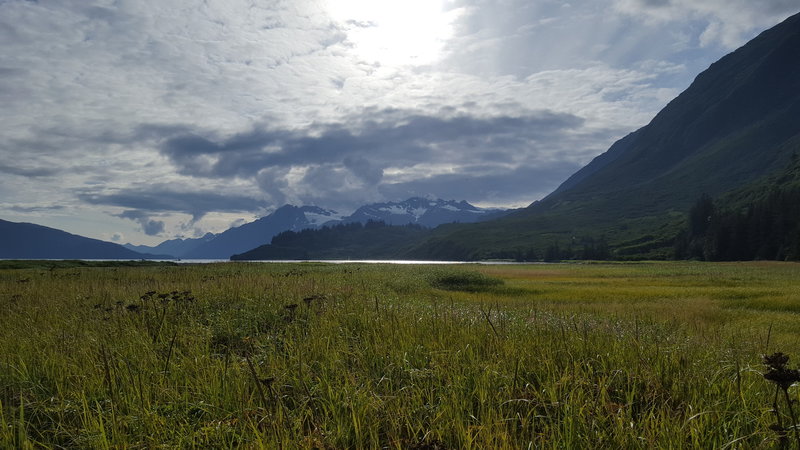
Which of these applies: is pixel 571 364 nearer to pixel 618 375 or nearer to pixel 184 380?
pixel 618 375

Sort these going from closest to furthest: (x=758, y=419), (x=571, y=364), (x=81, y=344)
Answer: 1. (x=758, y=419)
2. (x=571, y=364)
3. (x=81, y=344)

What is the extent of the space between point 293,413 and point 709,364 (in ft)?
22.7

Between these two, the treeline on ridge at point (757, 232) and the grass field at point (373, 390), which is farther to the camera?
the treeline on ridge at point (757, 232)

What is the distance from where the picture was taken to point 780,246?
10556 cm

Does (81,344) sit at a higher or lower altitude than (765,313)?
higher

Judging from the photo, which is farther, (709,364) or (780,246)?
(780,246)

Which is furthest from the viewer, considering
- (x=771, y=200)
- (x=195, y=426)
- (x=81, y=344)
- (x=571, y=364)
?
(x=771, y=200)

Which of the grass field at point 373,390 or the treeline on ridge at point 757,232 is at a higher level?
the treeline on ridge at point 757,232

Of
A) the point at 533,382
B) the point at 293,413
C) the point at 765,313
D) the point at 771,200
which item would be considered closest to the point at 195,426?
the point at 293,413

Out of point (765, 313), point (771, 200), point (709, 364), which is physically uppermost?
point (771, 200)

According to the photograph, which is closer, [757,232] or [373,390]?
[373,390]

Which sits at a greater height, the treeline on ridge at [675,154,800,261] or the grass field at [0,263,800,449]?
the treeline on ridge at [675,154,800,261]

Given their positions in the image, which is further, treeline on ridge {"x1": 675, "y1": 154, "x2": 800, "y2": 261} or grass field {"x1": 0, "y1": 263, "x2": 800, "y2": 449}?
treeline on ridge {"x1": 675, "y1": 154, "x2": 800, "y2": 261}

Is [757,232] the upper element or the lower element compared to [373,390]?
upper
